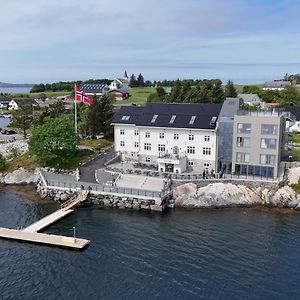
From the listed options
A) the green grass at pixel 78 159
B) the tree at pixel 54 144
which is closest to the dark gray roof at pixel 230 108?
the tree at pixel 54 144

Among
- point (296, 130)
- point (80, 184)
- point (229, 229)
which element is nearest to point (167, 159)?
point (80, 184)

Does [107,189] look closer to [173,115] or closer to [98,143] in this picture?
[173,115]

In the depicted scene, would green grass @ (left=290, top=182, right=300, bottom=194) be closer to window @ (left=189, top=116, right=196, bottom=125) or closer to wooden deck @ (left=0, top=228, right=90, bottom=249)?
window @ (left=189, top=116, right=196, bottom=125)

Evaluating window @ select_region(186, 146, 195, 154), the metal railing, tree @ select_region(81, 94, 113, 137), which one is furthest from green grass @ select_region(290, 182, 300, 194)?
Result: tree @ select_region(81, 94, 113, 137)

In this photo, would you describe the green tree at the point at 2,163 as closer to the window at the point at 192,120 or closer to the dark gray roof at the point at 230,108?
the window at the point at 192,120

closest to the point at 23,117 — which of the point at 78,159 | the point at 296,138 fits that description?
the point at 78,159
